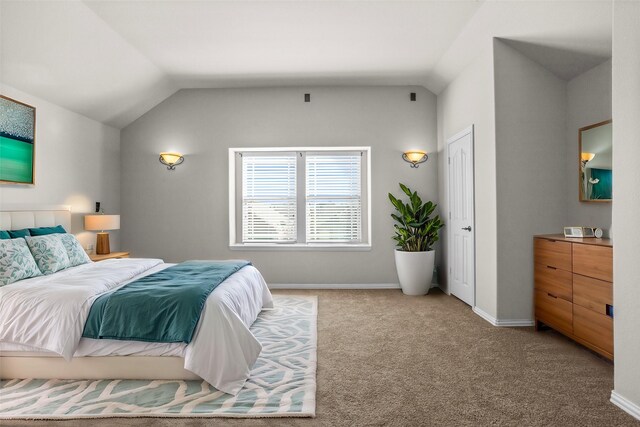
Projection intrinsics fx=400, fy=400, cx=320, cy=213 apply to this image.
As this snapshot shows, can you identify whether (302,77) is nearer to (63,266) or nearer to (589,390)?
(63,266)

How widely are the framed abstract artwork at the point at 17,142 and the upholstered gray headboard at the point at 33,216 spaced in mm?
273

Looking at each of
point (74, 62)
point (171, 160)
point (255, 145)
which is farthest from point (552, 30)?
point (171, 160)

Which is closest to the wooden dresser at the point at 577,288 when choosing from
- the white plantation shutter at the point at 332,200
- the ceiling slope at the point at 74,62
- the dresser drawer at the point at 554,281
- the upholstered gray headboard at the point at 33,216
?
the dresser drawer at the point at 554,281

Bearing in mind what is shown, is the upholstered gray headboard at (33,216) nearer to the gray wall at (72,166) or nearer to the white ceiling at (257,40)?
the gray wall at (72,166)

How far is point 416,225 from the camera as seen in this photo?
5234 mm

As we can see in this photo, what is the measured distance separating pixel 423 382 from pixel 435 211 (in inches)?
135

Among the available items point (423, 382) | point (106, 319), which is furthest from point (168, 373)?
point (423, 382)

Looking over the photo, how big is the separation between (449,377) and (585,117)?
2693mm

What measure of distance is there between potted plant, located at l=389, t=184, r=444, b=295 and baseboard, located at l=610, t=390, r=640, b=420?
288cm

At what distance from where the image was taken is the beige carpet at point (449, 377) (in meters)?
2.13

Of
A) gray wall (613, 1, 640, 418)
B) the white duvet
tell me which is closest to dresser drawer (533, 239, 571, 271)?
gray wall (613, 1, 640, 418)

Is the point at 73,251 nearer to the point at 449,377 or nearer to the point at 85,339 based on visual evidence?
the point at 85,339

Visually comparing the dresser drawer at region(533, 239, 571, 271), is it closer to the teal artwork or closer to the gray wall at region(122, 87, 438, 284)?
the teal artwork

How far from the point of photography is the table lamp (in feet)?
15.8
